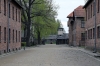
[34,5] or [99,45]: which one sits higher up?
[34,5]

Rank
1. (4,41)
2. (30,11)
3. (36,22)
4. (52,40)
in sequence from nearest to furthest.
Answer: (4,41) < (30,11) < (36,22) < (52,40)

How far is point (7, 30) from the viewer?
31766 millimetres

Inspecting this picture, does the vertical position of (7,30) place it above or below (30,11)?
below

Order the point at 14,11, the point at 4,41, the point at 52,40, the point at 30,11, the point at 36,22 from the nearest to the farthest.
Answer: the point at 4,41 < the point at 14,11 < the point at 30,11 < the point at 36,22 < the point at 52,40

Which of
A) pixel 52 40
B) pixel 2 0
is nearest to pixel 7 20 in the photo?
pixel 2 0

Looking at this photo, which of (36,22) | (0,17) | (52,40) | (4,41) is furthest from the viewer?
(52,40)

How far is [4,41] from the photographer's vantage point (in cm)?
2995

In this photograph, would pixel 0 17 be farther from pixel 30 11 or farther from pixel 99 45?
pixel 30 11

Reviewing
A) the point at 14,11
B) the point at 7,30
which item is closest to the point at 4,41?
the point at 7,30

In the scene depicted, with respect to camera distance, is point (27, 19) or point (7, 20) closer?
point (7, 20)

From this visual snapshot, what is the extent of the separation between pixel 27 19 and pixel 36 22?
7.38 ft

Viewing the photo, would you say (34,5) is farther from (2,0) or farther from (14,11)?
(2,0)

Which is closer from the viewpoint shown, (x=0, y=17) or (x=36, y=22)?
(x=0, y=17)

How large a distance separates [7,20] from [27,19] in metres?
27.9
